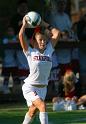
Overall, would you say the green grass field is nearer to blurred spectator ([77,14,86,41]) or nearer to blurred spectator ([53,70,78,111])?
blurred spectator ([53,70,78,111])

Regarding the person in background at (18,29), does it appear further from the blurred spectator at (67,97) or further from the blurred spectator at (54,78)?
the blurred spectator at (67,97)

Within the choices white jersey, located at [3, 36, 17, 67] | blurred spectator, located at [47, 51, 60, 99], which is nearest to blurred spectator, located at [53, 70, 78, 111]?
blurred spectator, located at [47, 51, 60, 99]

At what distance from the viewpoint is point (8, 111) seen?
13570 mm

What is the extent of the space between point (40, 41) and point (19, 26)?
212 inches

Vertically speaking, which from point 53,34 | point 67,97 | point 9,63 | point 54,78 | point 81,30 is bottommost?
point 67,97

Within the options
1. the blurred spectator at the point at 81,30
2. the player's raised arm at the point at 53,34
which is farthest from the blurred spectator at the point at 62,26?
the player's raised arm at the point at 53,34

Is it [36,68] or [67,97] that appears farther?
[67,97]

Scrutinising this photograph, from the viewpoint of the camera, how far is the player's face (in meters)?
9.91

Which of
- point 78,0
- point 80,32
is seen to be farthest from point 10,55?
point 78,0

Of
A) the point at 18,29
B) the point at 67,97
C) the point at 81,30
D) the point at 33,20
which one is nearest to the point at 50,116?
the point at 67,97

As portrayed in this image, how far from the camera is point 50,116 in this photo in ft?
41.3

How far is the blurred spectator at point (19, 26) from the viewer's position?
15.2 meters

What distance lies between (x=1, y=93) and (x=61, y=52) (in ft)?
6.14

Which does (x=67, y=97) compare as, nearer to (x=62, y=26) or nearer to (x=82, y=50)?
(x=62, y=26)
